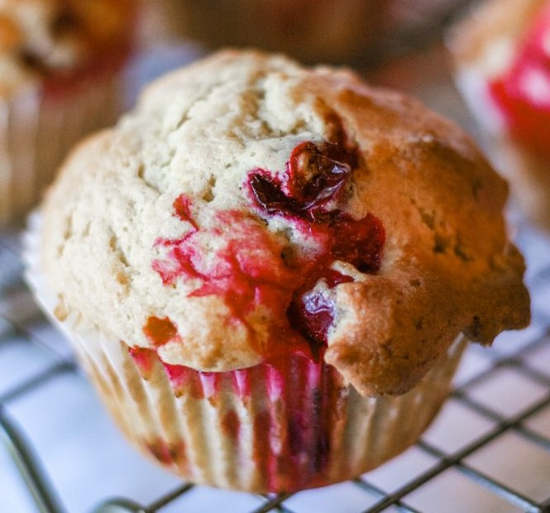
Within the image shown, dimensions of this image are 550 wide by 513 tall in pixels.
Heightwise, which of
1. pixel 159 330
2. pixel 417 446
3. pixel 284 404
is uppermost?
pixel 159 330

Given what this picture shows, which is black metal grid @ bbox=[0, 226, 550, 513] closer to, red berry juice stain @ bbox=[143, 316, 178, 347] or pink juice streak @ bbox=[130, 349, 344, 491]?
pink juice streak @ bbox=[130, 349, 344, 491]

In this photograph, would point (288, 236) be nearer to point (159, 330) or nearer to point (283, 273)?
point (283, 273)

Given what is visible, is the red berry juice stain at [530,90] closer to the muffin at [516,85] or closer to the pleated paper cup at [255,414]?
the muffin at [516,85]

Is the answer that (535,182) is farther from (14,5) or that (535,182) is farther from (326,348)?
(14,5)

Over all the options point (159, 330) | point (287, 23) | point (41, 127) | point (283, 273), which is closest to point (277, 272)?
point (283, 273)

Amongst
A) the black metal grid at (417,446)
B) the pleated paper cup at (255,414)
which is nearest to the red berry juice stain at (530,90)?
the black metal grid at (417,446)

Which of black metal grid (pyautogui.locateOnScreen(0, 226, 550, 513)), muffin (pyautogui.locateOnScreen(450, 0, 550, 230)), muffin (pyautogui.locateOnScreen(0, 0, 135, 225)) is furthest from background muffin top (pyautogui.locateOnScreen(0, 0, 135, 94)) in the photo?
muffin (pyautogui.locateOnScreen(450, 0, 550, 230))
